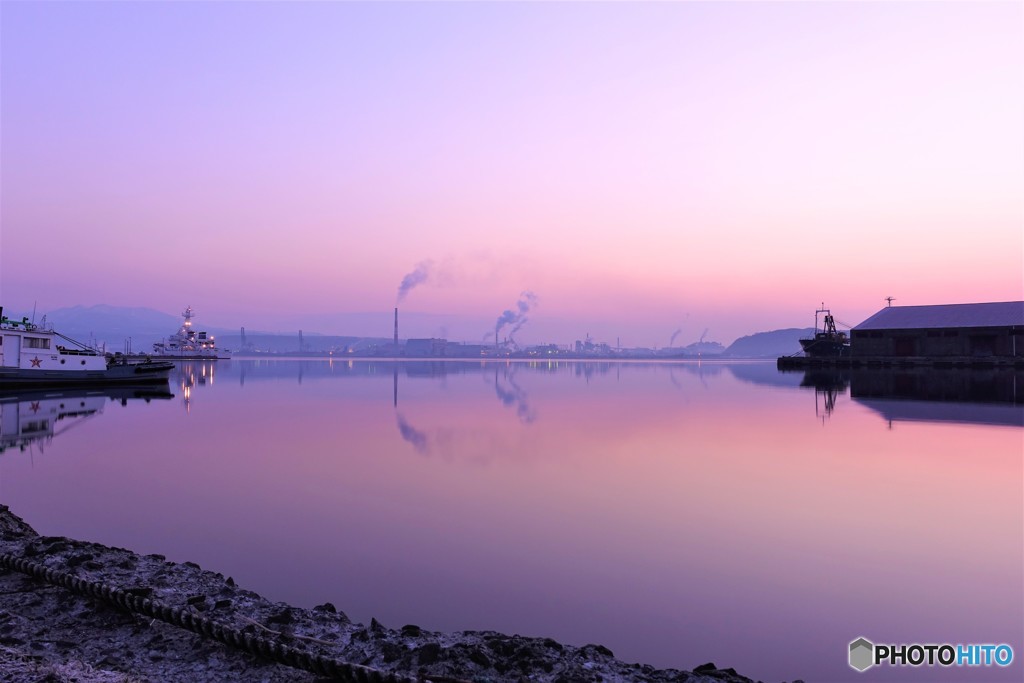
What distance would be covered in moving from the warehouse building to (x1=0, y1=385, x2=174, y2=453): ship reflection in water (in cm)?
7781

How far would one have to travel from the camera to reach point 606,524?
10.5 m

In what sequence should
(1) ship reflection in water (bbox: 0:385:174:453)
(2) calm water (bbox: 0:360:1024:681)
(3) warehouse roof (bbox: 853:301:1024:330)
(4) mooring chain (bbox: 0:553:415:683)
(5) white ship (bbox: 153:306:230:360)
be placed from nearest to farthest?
(4) mooring chain (bbox: 0:553:415:683) → (2) calm water (bbox: 0:360:1024:681) → (1) ship reflection in water (bbox: 0:385:174:453) → (3) warehouse roof (bbox: 853:301:1024:330) → (5) white ship (bbox: 153:306:230:360)

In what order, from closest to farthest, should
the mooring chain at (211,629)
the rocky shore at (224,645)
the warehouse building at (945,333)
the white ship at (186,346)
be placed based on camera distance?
the mooring chain at (211,629) → the rocky shore at (224,645) → the warehouse building at (945,333) → the white ship at (186,346)

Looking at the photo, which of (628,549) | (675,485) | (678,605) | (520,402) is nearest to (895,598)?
(678,605)

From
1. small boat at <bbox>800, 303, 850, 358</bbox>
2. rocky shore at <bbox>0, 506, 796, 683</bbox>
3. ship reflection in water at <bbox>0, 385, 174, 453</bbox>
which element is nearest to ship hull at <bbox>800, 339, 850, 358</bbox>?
small boat at <bbox>800, 303, 850, 358</bbox>

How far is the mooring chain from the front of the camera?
465 centimetres

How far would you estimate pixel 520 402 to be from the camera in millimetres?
37438

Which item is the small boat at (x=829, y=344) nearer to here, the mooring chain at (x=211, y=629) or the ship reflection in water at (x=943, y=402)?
the ship reflection in water at (x=943, y=402)

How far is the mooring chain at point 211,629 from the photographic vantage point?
15.3 ft

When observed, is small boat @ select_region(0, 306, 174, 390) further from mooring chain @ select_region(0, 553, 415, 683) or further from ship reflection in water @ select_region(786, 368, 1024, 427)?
ship reflection in water @ select_region(786, 368, 1024, 427)

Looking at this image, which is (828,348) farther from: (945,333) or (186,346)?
(186,346)

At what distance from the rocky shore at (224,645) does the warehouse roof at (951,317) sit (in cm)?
8419

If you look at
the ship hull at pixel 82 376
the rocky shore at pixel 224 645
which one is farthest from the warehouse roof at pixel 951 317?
the rocky shore at pixel 224 645

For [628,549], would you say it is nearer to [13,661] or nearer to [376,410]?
[13,661]
